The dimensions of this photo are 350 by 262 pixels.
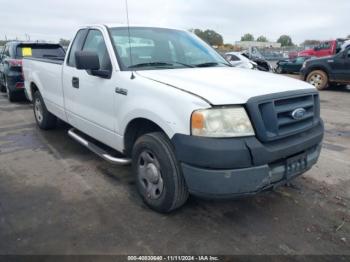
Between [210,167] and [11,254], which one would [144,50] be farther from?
[11,254]

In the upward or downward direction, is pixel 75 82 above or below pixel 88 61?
below

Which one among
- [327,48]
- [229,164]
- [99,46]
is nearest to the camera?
[229,164]

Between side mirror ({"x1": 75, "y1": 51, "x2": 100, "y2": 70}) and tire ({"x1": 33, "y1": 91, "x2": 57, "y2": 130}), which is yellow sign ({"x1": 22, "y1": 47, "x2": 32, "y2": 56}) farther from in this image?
side mirror ({"x1": 75, "y1": 51, "x2": 100, "y2": 70})

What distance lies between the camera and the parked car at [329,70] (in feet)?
38.8

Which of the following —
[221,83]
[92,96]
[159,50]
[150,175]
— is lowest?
[150,175]

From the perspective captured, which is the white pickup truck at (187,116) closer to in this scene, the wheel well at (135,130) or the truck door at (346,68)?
the wheel well at (135,130)

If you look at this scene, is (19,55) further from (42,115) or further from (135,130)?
(135,130)

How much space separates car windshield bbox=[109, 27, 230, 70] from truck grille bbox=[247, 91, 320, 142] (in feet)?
4.19

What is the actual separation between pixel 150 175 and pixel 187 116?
0.85m

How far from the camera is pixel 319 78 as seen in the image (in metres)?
12.7

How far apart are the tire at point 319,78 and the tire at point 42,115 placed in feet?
33.9

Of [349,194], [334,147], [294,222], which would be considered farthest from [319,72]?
[294,222]

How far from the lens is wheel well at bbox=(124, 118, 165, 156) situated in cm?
319

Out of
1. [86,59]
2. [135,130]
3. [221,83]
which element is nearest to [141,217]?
[135,130]
